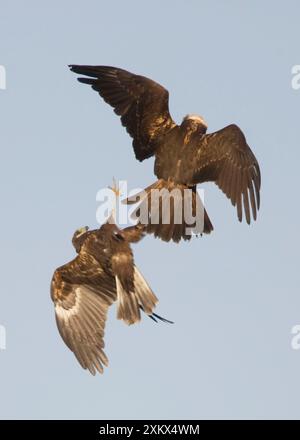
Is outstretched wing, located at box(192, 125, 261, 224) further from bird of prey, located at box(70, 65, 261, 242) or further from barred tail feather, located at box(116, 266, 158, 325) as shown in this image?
barred tail feather, located at box(116, 266, 158, 325)

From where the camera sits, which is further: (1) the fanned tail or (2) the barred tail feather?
(1) the fanned tail

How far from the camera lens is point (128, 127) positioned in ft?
74.6

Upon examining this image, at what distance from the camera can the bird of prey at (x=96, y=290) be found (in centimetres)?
2084

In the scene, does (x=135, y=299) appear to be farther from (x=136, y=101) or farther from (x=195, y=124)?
(x=136, y=101)

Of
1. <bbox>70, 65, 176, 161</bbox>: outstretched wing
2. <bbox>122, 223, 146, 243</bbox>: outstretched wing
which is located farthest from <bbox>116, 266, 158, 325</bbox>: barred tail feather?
<bbox>70, 65, 176, 161</bbox>: outstretched wing

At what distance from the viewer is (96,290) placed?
70.7 feet

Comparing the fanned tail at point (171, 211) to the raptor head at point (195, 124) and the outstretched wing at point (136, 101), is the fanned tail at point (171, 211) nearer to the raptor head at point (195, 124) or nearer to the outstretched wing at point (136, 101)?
the outstretched wing at point (136, 101)

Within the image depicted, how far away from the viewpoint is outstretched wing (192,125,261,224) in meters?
21.9

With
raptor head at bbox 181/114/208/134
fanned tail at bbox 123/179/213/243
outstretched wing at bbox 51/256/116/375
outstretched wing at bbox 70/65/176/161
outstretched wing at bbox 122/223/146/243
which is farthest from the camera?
outstretched wing at bbox 70/65/176/161

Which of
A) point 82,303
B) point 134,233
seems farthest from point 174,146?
point 82,303

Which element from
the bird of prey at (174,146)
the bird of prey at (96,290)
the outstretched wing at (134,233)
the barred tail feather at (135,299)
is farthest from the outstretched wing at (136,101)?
the barred tail feather at (135,299)

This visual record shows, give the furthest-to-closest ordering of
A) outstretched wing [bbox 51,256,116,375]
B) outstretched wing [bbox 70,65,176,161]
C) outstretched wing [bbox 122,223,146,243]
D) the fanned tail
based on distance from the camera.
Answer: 1. outstretched wing [bbox 70,65,176,161]
2. the fanned tail
3. outstretched wing [bbox 51,256,116,375]
4. outstretched wing [bbox 122,223,146,243]
